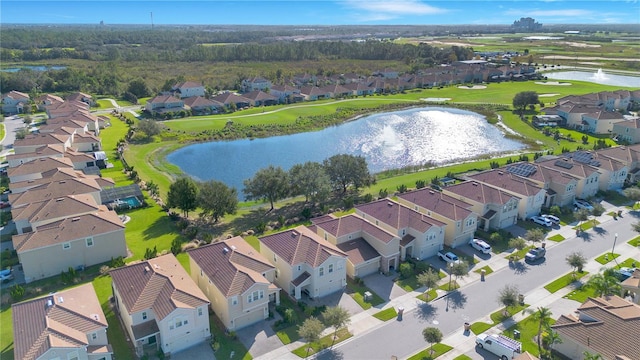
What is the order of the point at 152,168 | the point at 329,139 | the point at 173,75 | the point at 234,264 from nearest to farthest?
the point at 234,264 → the point at 152,168 → the point at 329,139 → the point at 173,75

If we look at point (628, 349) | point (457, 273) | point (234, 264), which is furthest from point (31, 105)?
point (628, 349)

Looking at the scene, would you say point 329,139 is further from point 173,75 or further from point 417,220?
point 173,75

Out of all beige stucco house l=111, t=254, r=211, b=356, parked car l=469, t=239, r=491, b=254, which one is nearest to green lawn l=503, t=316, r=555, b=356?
parked car l=469, t=239, r=491, b=254

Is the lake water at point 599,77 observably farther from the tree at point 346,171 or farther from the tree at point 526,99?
the tree at point 346,171

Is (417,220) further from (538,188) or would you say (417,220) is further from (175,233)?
(175,233)

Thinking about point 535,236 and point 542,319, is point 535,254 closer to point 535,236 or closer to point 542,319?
point 535,236

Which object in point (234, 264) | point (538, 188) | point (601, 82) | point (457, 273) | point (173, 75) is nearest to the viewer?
point (234, 264)

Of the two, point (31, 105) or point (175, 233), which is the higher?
point (31, 105)

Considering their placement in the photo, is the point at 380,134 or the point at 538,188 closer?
the point at 538,188
